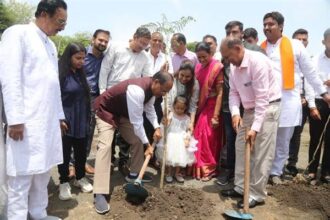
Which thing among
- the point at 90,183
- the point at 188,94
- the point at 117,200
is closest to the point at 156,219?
the point at 117,200

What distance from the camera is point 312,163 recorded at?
5.47 meters

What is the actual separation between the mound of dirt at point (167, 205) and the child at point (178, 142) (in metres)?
0.56

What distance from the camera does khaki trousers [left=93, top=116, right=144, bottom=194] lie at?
13.7ft

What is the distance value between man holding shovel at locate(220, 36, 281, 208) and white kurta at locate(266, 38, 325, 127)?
70cm

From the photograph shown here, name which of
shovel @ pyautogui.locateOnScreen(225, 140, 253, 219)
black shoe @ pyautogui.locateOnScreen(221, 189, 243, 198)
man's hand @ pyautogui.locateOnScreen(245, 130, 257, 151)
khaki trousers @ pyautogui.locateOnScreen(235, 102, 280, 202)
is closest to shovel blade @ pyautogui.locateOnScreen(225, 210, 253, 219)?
shovel @ pyautogui.locateOnScreen(225, 140, 253, 219)

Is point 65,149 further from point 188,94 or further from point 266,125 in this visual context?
point 266,125

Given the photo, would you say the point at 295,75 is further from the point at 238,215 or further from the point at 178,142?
the point at 238,215

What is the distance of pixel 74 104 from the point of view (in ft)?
14.3

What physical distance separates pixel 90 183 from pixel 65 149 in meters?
0.74

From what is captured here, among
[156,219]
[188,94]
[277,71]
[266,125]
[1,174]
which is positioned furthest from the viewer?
Answer: [188,94]

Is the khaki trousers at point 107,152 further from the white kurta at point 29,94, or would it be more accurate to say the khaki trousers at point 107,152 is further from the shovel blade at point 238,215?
the shovel blade at point 238,215

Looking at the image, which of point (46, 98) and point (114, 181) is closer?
point (46, 98)

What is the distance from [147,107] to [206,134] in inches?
45.5

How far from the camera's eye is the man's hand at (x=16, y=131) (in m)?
3.13
